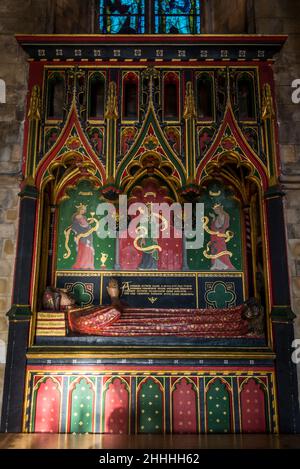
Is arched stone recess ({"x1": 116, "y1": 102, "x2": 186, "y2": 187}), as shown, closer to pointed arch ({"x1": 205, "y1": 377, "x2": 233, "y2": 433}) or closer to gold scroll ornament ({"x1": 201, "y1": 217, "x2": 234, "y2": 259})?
gold scroll ornament ({"x1": 201, "y1": 217, "x2": 234, "y2": 259})

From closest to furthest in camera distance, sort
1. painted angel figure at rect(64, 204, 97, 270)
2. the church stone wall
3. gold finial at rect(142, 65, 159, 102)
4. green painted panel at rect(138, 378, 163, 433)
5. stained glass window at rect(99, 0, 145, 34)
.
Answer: green painted panel at rect(138, 378, 163, 433) → the church stone wall → gold finial at rect(142, 65, 159, 102) → painted angel figure at rect(64, 204, 97, 270) → stained glass window at rect(99, 0, 145, 34)

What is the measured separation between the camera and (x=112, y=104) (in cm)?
749

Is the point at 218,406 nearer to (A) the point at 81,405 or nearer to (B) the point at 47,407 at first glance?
(A) the point at 81,405

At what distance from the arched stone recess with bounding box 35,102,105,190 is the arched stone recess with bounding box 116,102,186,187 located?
0.36 metres

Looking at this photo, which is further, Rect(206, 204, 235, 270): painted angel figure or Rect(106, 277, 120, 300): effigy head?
Rect(206, 204, 235, 270): painted angel figure

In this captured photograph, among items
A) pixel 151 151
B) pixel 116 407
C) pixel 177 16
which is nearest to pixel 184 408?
pixel 116 407

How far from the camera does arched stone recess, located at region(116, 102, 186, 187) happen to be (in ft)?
24.0

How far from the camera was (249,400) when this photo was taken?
656 cm

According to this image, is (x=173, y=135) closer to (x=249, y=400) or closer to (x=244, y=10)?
(x=244, y=10)

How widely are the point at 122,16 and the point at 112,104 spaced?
3.44m

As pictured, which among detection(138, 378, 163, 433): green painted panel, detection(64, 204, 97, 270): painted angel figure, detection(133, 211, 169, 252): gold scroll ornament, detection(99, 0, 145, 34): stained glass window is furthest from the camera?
detection(99, 0, 145, 34): stained glass window

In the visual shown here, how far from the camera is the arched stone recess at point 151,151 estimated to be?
730 cm

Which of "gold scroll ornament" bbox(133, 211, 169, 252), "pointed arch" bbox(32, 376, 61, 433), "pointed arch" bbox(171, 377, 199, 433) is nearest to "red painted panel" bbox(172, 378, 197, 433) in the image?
"pointed arch" bbox(171, 377, 199, 433)
